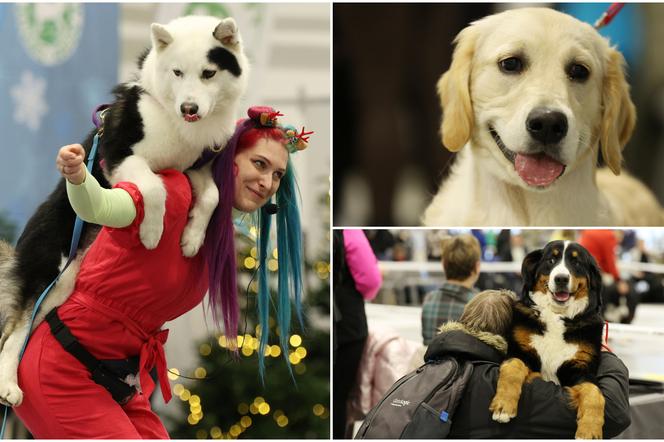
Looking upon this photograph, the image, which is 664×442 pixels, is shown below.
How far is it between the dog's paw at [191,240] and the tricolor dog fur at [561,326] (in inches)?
41.3

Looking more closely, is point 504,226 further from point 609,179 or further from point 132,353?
point 132,353

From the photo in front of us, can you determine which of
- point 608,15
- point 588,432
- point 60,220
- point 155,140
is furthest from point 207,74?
point 588,432

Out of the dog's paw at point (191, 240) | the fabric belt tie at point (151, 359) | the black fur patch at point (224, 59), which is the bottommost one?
the fabric belt tie at point (151, 359)

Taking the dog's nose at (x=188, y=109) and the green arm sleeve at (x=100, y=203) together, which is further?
the dog's nose at (x=188, y=109)

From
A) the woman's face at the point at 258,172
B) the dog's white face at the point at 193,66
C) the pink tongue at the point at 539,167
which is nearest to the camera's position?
the dog's white face at the point at 193,66

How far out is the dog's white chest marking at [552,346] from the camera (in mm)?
2322

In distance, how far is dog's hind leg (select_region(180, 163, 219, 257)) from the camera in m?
A: 1.77

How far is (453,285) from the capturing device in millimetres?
2590

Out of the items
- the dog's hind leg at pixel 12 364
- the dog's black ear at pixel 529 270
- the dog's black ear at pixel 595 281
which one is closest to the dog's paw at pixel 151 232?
the dog's hind leg at pixel 12 364

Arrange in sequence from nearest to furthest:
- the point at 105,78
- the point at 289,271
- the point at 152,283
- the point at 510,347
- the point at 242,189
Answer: the point at 152,283, the point at 242,189, the point at 289,271, the point at 510,347, the point at 105,78

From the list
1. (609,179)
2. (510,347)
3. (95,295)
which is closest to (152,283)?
(95,295)

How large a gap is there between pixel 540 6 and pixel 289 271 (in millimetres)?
1195

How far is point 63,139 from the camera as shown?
130 inches

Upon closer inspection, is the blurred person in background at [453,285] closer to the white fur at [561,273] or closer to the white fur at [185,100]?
the white fur at [561,273]
